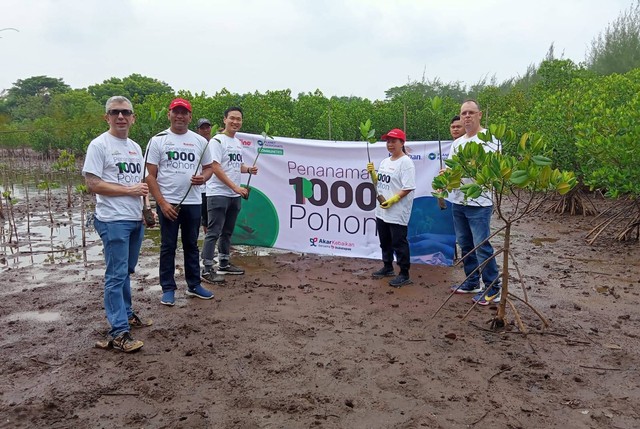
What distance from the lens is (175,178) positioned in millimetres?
4531

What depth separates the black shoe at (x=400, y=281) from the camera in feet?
17.7

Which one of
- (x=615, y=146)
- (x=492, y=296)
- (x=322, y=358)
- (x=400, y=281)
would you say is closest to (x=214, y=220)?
(x=400, y=281)

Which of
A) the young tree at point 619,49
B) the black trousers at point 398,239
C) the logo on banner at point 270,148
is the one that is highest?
the young tree at point 619,49

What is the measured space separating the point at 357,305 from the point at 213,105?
1184 cm

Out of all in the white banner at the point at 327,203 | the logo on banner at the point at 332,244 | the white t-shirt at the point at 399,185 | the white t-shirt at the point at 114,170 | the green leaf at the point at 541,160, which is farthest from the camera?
the logo on banner at the point at 332,244

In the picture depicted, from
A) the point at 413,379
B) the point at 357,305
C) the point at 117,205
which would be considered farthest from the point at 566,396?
the point at 117,205

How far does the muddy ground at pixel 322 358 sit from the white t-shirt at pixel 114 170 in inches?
41.0

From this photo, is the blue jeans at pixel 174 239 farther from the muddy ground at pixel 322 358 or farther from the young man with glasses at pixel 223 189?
the young man with glasses at pixel 223 189

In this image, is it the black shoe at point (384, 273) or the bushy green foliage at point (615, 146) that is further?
the bushy green foliage at point (615, 146)

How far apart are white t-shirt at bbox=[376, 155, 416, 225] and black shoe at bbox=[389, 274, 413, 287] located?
60 centimetres

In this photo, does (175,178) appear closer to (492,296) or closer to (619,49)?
(492,296)

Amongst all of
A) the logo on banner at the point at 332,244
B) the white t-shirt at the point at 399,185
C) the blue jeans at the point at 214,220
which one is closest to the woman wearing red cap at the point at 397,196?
the white t-shirt at the point at 399,185

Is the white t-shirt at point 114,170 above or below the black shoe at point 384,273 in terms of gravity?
above

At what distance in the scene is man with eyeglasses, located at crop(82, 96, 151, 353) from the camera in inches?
143
